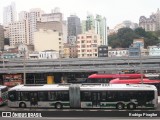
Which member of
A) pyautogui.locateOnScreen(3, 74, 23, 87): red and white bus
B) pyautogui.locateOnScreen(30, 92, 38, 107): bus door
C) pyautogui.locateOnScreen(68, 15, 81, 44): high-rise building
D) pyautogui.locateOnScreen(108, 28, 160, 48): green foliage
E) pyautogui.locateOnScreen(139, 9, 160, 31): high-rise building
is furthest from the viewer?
pyautogui.locateOnScreen(139, 9, 160, 31): high-rise building

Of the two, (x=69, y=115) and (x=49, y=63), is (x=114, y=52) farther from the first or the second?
(x=69, y=115)

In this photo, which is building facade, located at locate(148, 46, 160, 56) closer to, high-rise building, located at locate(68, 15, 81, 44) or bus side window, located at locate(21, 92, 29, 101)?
bus side window, located at locate(21, 92, 29, 101)

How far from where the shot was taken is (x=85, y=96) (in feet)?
71.4

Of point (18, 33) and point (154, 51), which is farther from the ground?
point (18, 33)

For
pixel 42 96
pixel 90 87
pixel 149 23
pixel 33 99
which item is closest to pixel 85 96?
pixel 90 87

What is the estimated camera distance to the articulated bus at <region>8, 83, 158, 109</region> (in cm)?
2136

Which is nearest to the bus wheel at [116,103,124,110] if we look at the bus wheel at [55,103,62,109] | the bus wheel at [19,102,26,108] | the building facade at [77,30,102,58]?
the bus wheel at [55,103,62,109]

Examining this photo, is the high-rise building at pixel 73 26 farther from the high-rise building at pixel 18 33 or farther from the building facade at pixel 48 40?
the building facade at pixel 48 40

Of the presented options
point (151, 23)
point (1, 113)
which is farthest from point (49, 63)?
point (151, 23)

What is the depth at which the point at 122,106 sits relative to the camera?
70.5 feet

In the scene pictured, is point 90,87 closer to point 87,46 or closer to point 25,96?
point 25,96

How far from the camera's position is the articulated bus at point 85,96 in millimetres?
21359

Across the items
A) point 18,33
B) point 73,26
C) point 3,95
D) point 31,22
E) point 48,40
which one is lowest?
point 3,95

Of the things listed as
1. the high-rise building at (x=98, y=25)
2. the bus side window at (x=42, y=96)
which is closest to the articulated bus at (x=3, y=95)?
the bus side window at (x=42, y=96)
